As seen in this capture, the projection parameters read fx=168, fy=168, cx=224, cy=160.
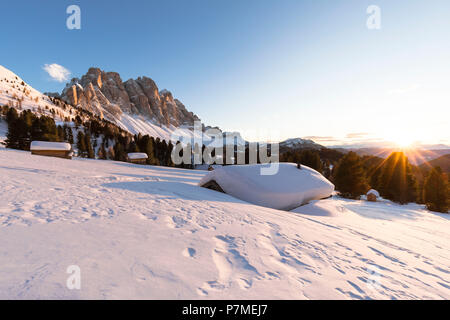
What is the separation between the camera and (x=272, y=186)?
1216 centimetres

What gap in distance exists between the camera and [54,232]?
11.6 feet

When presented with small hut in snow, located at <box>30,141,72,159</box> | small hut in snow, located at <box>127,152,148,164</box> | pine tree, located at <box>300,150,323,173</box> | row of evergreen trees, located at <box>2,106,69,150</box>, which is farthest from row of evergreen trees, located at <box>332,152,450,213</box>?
row of evergreen trees, located at <box>2,106,69,150</box>

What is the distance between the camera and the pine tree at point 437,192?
71.7ft

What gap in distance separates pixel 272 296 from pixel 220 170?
35.8ft

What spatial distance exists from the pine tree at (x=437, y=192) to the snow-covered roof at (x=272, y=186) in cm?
2010

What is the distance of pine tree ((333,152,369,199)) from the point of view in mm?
26484

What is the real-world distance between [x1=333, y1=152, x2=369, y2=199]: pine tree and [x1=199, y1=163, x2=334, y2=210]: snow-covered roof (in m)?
15.7

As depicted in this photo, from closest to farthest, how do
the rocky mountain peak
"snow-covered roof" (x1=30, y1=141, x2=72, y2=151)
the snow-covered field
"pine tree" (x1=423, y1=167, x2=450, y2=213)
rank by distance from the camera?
the snow-covered field, "pine tree" (x1=423, y1=167, x2=450, y2=213), "snow-covered roof" (x1=30, y1=141, x2=72, y2=151), the rocky mountain peak

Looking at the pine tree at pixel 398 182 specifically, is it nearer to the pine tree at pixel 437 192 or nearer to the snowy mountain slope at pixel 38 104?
the pine tree at pixel 437 192

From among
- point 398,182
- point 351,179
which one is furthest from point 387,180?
point 351,179

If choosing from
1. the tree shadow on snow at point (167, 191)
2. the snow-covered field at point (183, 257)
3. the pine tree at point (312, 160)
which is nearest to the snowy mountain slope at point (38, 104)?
the tree shadow on snow at point (167, 191)

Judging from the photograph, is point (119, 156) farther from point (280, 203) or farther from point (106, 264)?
point (106, 264)

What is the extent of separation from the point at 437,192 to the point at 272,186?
89.0 ft

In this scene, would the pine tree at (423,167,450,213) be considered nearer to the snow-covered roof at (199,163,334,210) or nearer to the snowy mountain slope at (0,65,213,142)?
the snow-covered roof at (199,163,334,210)
